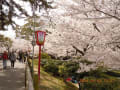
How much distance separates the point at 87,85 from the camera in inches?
246

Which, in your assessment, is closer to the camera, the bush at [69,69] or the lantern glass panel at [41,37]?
the lantern glass panel at [41,37]

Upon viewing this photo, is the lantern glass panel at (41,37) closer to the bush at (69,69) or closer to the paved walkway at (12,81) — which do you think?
the paved walkway at (12,81)

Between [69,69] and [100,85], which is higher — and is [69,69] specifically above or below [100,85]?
below

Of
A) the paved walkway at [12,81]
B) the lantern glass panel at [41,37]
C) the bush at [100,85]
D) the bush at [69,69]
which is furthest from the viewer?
the bush at [69,69]

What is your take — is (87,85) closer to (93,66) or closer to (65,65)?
(93,66)

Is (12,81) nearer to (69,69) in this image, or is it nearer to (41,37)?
(41,37)

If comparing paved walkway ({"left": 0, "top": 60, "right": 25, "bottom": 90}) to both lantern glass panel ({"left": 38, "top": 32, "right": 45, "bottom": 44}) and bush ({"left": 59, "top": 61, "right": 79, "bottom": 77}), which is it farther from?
bush ({"left": 59, "top": 61, "right": 79, "bottom": 77})

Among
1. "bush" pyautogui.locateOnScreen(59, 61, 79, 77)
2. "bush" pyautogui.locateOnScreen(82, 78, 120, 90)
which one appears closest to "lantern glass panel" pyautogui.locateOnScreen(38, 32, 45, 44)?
"bush" pyautogui.locateOnScreen(82, 78, 120, 90)

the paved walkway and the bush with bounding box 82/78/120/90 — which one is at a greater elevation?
the bush with bounding box 82/78/120/90

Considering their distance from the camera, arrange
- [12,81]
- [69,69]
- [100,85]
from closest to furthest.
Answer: [100,85] < [12,81] < [69,69]

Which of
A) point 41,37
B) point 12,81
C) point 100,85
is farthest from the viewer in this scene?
point 12,81

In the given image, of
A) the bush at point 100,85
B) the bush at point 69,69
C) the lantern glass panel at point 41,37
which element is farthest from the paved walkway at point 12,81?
the bush at point 69,69

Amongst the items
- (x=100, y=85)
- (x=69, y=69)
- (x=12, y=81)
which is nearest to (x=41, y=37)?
(x=100, y=85)

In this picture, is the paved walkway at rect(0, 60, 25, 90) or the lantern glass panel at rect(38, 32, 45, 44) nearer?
the lantern glass panel at rect(38, 32, 45, 44)
